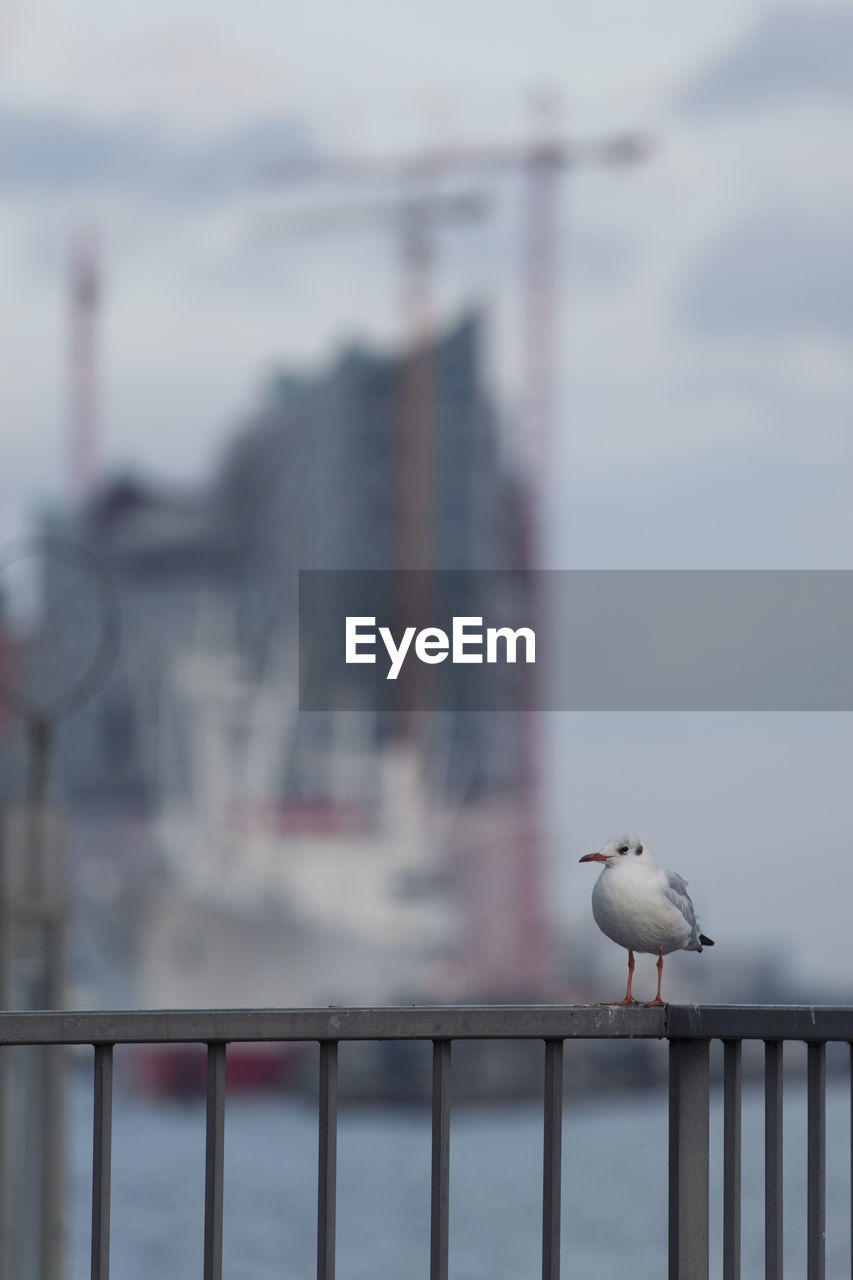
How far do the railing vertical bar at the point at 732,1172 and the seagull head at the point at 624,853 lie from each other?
0.33 m

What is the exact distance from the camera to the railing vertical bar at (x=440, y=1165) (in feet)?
8.87

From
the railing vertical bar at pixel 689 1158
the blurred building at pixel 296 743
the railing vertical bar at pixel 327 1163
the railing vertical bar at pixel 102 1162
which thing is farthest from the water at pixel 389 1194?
the railing vertical bar at pixel 102 1162

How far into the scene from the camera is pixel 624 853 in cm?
303

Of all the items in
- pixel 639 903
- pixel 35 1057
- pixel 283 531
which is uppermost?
pixel 283 531

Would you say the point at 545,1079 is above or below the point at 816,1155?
above

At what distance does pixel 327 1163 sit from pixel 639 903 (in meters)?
0.62

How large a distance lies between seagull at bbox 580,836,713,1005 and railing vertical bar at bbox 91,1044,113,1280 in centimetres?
79

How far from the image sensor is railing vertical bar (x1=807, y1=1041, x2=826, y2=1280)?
2.73 meters

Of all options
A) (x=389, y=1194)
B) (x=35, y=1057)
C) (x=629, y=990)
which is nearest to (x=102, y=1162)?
(x=629, y=990)

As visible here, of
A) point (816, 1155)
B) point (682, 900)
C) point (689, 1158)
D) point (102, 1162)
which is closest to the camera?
point (102, 1162)

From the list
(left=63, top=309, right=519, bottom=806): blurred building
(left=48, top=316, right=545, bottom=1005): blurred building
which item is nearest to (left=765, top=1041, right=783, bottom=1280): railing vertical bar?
(left=48, top=316, right=545, bottom=1005): blurred building

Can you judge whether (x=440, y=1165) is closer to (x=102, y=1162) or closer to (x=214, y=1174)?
(x=214, y=1174)

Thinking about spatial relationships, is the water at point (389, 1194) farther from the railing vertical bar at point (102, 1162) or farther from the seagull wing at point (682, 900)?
the railing vertical bar at point (102, 1162)

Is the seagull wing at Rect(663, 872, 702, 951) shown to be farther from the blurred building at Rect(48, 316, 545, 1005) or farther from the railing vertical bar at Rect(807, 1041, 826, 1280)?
the blurred building at Rect(48, 316, 545, 1005)
